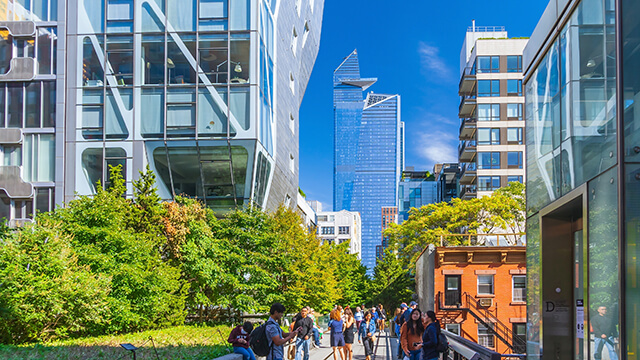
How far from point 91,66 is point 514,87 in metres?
43.2

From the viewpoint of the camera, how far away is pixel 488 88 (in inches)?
2458

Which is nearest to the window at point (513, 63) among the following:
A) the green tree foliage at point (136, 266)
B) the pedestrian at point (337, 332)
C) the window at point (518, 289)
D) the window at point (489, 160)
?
the window at point (489, 160)

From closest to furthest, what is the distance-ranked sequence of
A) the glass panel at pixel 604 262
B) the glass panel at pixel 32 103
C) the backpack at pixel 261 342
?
the glass panel at pixel 604 262 → the backpack at pixel 261 342 → the glass panel at pixel 32 103

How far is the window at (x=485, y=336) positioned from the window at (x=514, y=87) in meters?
33.7

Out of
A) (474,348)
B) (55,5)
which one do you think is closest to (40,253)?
(474,348)

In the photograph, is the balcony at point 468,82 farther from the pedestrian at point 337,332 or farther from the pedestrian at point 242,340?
the pedestrian at point 242,340

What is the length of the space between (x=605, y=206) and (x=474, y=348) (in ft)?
13.8

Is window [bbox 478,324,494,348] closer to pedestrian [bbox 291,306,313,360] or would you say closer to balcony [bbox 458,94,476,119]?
pedestrian [bbox 291,306,313,360]

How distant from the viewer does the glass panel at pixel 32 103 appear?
34.3 meters

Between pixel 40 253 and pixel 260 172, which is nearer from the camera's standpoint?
pixel 40 253

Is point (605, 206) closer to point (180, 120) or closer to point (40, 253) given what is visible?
point (40, 253)

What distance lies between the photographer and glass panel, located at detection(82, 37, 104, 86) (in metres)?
34.2

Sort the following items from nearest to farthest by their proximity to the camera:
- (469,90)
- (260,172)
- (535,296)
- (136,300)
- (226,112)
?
(535,296)
(136,300)
(226,112)
(260,172)
(469,90)

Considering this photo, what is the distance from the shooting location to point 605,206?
7.34m
